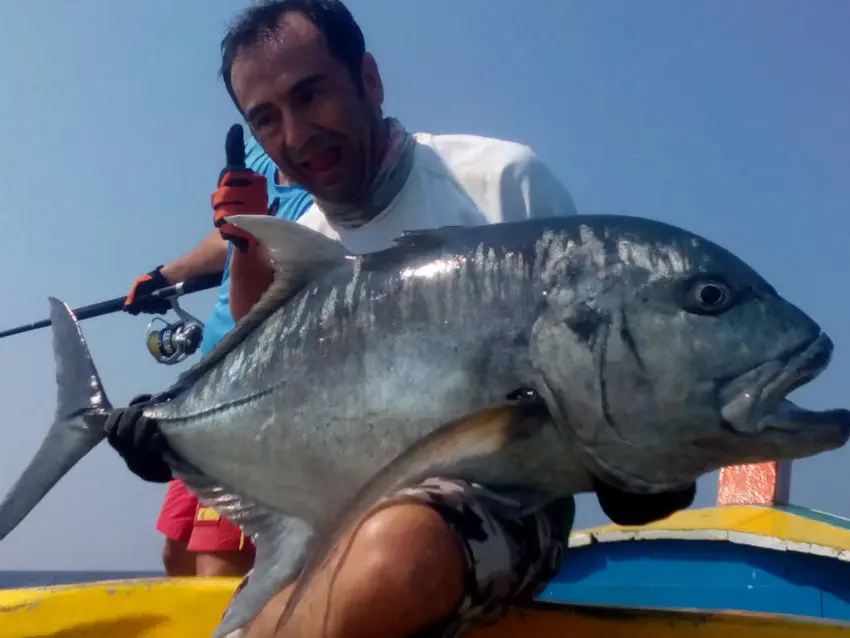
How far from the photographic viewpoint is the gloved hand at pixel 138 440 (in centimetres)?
239

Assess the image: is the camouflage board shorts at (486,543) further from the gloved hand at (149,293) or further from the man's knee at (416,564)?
the gloved hand at (149,293)

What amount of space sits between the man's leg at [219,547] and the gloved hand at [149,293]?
2037 mm

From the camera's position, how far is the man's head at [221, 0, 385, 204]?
278 cm

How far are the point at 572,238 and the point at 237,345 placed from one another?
102 centimetres

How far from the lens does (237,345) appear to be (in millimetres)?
2311

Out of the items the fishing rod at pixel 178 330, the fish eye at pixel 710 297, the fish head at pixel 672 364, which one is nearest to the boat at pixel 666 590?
the fish head at pixel 672 364

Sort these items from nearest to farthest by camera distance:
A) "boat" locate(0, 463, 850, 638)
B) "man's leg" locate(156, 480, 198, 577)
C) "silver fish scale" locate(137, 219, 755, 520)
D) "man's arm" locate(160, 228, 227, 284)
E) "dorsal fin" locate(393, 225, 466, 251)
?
1. "silver fish scale" locate(137, 219, 755, 520)
2. "dorsal fin" locate(393, 225, 466, 251)
3. "boat" locate(0, 463, 850, 638)
4. "man's leg" locate(156, 480, 198, 577)
5. "man's arm" locate(160, 228, 227, 284)

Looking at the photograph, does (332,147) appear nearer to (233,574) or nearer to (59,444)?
(59,444)

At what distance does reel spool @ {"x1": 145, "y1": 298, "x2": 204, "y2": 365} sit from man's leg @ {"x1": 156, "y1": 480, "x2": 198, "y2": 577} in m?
1.38

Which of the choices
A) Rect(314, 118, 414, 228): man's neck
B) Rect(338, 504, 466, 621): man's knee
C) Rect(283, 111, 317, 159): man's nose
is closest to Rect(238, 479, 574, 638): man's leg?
Rect(338, 504, 466, 621): man's knee

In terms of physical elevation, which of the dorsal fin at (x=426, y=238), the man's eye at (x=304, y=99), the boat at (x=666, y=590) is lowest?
the boat at (x=666, y=590)

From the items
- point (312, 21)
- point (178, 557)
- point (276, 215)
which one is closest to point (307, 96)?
point (312, 21)

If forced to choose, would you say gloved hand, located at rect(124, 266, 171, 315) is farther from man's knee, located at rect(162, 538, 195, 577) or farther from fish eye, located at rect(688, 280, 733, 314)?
fish eye, located at rect(688, 280, 733, 314)

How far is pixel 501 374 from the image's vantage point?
5.67 feet
